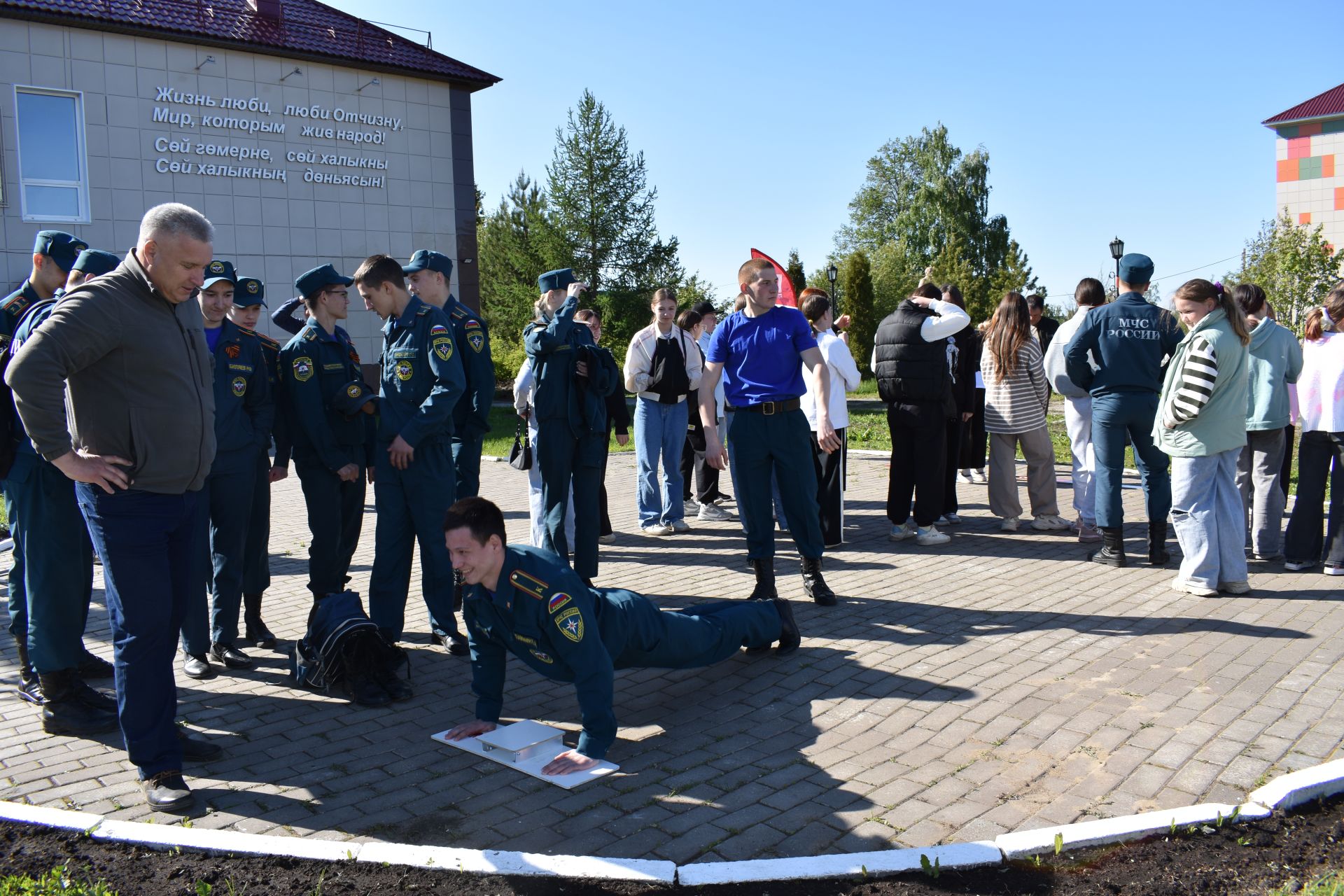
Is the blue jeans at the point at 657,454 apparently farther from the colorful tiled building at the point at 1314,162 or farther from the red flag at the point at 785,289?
the colorful tiled building at the point at 1314,162

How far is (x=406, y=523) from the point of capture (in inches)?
216

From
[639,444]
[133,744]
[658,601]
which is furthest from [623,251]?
[133,744]

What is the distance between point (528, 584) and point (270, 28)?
73.9 feet

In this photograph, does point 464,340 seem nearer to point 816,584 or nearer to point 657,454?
point 816,584

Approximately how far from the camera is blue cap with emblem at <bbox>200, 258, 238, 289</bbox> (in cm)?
554

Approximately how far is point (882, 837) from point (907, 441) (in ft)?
17.4

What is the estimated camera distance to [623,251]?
44250 millimetres

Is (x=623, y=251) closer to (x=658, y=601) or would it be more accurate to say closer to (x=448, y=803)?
(x=658, y=601)

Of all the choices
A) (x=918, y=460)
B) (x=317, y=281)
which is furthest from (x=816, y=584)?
(x=317, y=281)

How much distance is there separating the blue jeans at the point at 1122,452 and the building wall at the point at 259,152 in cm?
1797

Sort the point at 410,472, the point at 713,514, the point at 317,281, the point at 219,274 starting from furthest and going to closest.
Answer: the point at 713,514
the point at 317,281
the point at 219,274
the point at 410,472

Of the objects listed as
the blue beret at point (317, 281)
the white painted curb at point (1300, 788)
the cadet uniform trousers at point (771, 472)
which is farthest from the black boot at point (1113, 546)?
the blue beret at point (317, 281)

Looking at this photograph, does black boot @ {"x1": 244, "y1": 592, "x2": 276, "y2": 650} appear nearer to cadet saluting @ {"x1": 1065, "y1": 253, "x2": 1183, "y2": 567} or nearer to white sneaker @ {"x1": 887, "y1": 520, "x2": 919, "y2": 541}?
white sneaker @ {"x1": 887, "y1": 520, "x2": 919, "y2": 541}

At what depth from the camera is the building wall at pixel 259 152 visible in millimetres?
19594
